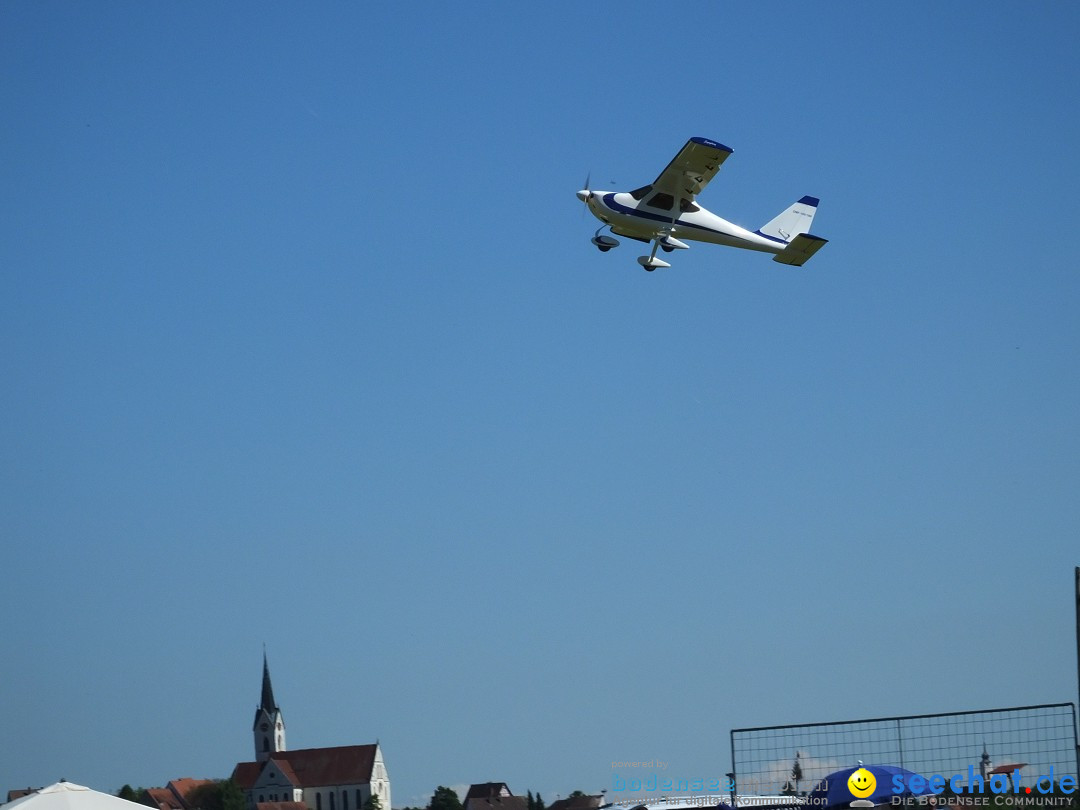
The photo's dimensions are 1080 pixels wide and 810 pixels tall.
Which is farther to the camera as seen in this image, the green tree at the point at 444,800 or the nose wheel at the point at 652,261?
the green tree at the point at 444,800

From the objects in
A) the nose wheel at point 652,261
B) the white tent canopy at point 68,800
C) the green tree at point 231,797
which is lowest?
the green tree at point 231,797

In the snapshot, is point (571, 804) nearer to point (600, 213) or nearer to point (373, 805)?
point (600, 213)

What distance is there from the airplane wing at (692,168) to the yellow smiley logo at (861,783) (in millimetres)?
18735

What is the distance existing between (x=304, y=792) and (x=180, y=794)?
712 inches

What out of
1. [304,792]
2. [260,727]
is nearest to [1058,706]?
[304,792]

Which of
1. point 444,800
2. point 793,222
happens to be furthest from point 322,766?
point 793,222

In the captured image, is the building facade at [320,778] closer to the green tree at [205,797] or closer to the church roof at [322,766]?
the church roof at [322,766]

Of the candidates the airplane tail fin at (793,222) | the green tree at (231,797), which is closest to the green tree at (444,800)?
the green tree at (231,797)

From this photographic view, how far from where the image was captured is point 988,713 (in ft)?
44.9

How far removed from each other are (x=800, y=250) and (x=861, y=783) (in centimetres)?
2082

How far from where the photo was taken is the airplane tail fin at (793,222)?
116ft

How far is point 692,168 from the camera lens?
1262 inches

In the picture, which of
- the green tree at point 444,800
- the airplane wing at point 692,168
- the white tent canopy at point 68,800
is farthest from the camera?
the green tree at point 444,800

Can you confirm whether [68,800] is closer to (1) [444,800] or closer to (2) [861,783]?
(2) [861,783]
